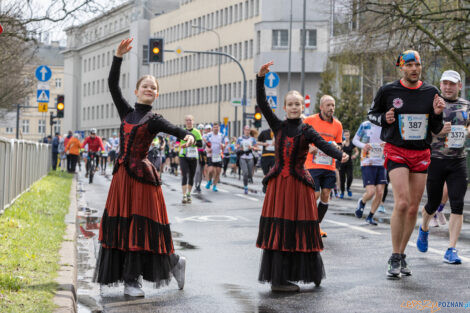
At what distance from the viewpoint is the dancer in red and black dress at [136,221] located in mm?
7996

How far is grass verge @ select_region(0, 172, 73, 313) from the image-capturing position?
23.0 feet

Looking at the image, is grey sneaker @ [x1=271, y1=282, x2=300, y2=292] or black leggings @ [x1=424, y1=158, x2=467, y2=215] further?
black leggings @ [x1=424, y1=158, x2=467, y2=215]

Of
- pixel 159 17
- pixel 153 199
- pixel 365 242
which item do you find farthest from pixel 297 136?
pixel 159 17

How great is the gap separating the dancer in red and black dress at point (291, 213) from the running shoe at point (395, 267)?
0.93m

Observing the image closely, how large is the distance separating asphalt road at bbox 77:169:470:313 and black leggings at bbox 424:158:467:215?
2.16 ft

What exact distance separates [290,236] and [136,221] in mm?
1349

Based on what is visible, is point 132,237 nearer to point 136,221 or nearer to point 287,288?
point 136,221

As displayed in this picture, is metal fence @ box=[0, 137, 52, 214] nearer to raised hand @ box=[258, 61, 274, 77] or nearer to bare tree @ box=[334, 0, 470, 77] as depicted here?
raised hand @ box=[258, 61, 274, 77]

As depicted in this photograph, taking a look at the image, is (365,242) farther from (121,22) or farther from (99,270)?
(121,22)

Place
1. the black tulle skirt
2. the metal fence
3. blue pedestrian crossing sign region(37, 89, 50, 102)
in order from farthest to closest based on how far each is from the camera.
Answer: blue pedestrian crossing sign region(37, 89, 50, 102) < the metal fence < the black tulle skirt

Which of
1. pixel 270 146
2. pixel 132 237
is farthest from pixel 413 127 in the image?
pixel 270 146

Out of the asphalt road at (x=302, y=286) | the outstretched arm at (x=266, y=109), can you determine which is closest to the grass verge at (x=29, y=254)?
the asphalt road at (x=302, y=286)

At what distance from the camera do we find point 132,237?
7969mm

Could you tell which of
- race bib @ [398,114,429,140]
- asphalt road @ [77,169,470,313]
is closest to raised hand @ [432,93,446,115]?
race bib @ [398,114,429,140]
